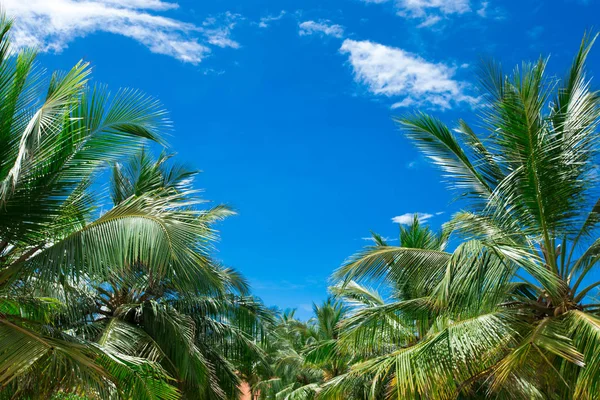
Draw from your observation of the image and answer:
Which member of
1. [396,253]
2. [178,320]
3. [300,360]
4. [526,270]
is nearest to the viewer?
[526,270]

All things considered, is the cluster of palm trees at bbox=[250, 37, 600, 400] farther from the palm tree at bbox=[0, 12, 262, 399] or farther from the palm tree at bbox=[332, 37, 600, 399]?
the palm tree at bbox=[0, 12, 262, 399]

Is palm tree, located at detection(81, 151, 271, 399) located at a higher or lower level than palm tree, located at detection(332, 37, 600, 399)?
lower

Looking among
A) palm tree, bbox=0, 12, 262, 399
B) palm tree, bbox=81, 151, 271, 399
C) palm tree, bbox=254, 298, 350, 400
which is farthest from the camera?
palm tree, bbox=254, 298, 350, 400

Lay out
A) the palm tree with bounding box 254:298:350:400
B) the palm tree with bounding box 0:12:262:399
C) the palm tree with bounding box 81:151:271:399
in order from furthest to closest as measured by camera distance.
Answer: the palm tree with bounding box 254:298:350:400, the palm tree with bounding box 81:151:271:399, the palm tree with bounding box 0:12:262:399

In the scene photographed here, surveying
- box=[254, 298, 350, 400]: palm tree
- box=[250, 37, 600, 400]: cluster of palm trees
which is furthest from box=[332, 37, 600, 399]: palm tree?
box=[254, 298, 350, 400]: palm tree

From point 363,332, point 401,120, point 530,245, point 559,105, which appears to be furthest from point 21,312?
point 559,105

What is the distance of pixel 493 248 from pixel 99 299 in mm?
9551

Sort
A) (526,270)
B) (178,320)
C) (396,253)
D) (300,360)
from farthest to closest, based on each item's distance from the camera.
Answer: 1. (300,360)
2. (178,320)
3. (396,253)
4. (526,270)

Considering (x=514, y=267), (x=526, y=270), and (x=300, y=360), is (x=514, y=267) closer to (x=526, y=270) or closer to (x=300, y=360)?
(x=526, y=270)

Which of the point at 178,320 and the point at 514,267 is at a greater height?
the point at 514,267

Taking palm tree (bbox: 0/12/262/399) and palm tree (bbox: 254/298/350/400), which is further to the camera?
palm tree (bbox: 254/298/350/400)

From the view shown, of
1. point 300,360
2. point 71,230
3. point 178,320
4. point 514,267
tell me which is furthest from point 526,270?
point 300,360

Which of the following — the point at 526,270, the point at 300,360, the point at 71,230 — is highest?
the point at 526,270

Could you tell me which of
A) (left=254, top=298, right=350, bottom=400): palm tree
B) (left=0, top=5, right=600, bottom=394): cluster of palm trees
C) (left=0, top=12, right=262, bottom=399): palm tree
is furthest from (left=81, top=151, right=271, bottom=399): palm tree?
(left=254, top=298, right=350, bottom=400): palm tree
